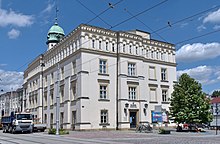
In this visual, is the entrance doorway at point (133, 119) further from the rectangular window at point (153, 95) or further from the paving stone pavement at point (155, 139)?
the paving stone pavement at point (155, 139)

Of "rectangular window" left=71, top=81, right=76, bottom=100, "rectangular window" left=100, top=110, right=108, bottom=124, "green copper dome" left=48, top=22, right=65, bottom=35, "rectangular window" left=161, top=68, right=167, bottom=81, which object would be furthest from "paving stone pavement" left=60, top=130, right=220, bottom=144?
"green copper dome" left=48, top=22, right=65, bottom=35

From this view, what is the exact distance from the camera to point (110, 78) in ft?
140

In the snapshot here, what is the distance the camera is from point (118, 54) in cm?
4353

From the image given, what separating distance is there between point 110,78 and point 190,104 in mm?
11417

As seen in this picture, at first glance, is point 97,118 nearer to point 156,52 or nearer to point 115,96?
point 115,96

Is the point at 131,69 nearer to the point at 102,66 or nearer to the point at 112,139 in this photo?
the point at 102,66

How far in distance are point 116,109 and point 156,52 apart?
43.1ft

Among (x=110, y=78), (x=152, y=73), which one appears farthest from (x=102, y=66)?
(x=152, y=73)

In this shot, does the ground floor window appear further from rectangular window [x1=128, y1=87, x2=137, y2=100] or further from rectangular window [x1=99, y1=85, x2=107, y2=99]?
rectangular window [x1=128, y1=87, x2=137, y2=100]

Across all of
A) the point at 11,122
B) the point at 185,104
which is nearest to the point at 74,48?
the point at 11,122

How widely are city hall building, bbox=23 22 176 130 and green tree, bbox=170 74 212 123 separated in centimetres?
264

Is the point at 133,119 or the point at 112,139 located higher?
the point at 133,119

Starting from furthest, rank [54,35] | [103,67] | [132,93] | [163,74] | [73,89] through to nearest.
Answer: [54,35] < [163,74] < [132,93] < [73,89] < [103,67]

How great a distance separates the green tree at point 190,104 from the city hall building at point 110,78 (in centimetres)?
264
